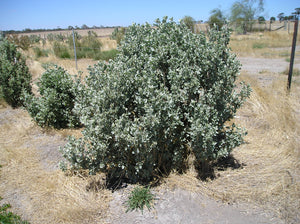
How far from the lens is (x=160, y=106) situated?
115 inches

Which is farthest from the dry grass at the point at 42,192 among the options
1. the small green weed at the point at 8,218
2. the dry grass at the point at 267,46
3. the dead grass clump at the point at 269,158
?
the dry grass at the point at 267,46

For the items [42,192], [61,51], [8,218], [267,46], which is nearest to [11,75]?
[42,192]

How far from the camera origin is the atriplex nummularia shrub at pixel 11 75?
6629mm

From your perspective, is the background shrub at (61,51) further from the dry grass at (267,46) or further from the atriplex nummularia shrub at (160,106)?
the atriplex nummularia shrub at (160,106)

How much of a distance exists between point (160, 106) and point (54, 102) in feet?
9.39

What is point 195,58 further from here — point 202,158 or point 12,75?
point 12,75

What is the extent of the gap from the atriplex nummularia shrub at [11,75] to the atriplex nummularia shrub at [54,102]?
1678 mm

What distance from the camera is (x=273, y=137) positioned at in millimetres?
4492

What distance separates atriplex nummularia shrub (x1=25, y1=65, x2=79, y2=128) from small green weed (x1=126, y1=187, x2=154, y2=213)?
2572 mm

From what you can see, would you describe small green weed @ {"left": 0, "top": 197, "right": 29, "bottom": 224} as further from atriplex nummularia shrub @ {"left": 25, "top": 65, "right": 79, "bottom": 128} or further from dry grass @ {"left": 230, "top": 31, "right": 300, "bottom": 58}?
dry grass @ {"left": 230, "top": 31, "right": 300, "bottom": 58}

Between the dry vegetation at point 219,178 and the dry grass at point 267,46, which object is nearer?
the dry vegetation at point 219,178

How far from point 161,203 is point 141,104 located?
3.94 ft

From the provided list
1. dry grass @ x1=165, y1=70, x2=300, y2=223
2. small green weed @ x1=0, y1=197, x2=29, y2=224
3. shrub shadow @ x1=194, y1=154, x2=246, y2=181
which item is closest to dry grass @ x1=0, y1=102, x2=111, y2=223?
small green weed @ x1=0, y1=197, x2=29, y2=224

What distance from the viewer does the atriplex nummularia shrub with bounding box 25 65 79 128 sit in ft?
16.5
